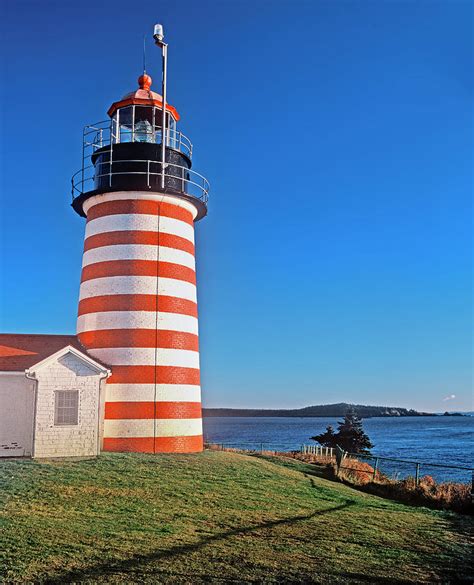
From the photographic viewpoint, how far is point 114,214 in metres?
19.9

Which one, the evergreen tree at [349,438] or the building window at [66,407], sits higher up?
the building window at [66,407]

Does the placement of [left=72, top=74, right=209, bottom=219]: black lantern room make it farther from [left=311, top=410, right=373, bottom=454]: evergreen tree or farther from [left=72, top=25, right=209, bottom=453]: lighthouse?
[left=311, top=410, right=373, bottom=454]: evergreen tree

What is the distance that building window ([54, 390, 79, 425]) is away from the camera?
17.2m

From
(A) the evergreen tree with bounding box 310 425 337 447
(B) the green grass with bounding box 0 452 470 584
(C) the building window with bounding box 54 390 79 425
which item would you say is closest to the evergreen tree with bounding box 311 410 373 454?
(A) the evergreen tree with bounding box 310 425 337 447

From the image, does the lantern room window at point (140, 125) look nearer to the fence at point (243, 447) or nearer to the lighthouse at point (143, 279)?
the lighthouse at point (143, 279)

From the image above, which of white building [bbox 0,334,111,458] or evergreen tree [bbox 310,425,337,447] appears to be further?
evergreen tree [bbox 310,425,337,447]

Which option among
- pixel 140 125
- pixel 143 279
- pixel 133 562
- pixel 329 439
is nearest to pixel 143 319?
pixel 143 279

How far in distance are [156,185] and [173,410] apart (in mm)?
6777

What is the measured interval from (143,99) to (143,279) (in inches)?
229

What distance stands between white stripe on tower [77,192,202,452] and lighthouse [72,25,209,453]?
0.10 feet

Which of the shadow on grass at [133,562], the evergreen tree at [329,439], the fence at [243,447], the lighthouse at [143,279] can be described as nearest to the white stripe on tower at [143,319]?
the lighthouse at [143,279]

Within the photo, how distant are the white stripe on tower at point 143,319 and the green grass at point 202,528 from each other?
59.4 inches

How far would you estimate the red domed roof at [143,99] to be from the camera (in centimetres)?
2050

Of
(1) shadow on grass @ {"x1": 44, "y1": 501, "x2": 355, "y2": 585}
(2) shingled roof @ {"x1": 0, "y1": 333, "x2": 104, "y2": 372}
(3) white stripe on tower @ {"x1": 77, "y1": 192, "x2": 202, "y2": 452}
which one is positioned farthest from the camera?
(3) white stripe on tower @ {"x1": 77, "y1": 192, "x2": 202, "y2": 452}
